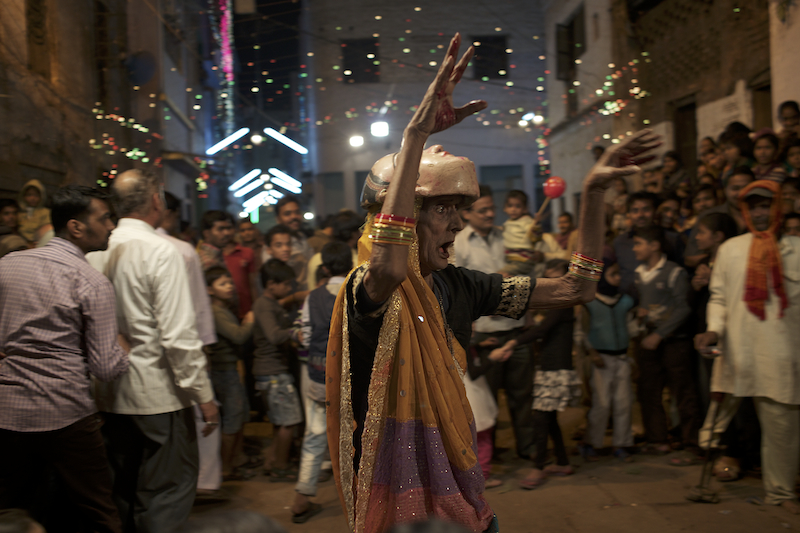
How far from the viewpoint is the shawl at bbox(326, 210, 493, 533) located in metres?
1.68

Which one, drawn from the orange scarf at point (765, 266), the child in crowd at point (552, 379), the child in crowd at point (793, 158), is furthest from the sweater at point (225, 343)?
the child in crowd at point (793, 158)

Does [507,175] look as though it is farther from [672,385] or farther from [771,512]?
[771,512]

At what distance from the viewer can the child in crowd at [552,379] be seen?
4.62m

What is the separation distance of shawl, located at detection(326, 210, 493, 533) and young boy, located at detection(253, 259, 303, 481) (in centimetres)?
308

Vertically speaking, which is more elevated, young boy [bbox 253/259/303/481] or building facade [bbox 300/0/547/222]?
building facade [bbox 300/0/547/222]

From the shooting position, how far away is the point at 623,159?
204 cm

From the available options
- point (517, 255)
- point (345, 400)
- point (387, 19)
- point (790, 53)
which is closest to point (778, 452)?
point (517, 255)

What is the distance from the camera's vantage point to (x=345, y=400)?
177 cm

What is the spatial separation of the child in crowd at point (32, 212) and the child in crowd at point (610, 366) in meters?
5.07

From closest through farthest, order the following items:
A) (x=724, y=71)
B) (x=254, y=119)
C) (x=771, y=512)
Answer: (x=771, y=512)
(x=724, y=71)
(x=254, y=119)

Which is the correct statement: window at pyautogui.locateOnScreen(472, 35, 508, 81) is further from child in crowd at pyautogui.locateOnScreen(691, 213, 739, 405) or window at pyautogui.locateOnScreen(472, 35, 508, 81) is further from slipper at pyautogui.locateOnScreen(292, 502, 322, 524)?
slipper at pyautogui.locateOnScreen(292, 502, 322, 524)

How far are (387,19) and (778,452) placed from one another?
717 inches

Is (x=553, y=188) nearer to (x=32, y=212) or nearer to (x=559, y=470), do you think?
(x=559, y=470)

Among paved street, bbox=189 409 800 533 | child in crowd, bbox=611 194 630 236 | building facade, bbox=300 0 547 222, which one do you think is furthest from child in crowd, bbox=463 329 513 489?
building facade, bbox=300 0 547 222
